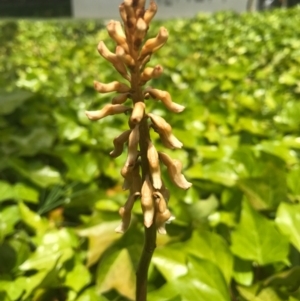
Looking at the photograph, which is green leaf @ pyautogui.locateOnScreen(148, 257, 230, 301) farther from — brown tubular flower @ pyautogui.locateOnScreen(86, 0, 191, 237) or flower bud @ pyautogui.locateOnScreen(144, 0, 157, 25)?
flower bud @ pyautogui.locateOnScreen(144, 0, 157, 25)

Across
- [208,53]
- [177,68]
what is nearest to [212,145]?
[177,68]

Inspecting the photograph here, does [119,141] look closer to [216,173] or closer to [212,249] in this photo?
[212,249]

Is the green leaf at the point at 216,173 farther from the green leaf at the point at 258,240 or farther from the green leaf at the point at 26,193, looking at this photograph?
the green leaf at the point at 26,193

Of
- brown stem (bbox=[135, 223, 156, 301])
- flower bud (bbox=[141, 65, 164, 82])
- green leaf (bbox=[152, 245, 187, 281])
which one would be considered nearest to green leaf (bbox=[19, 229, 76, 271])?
green leaf (bbox=[152, 245, 187, 281])

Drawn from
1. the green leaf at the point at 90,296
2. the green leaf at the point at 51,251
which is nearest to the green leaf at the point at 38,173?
the green leaf at the point at 51,251

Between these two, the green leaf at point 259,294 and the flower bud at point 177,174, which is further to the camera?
the green leaf at point 259,294

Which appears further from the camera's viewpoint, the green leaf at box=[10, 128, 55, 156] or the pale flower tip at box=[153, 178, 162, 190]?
the green leaf at box=[10, 128, 55, 156]

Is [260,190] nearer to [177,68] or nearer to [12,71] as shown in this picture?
[177,68]

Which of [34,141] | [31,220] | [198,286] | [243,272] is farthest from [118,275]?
[34,141]
